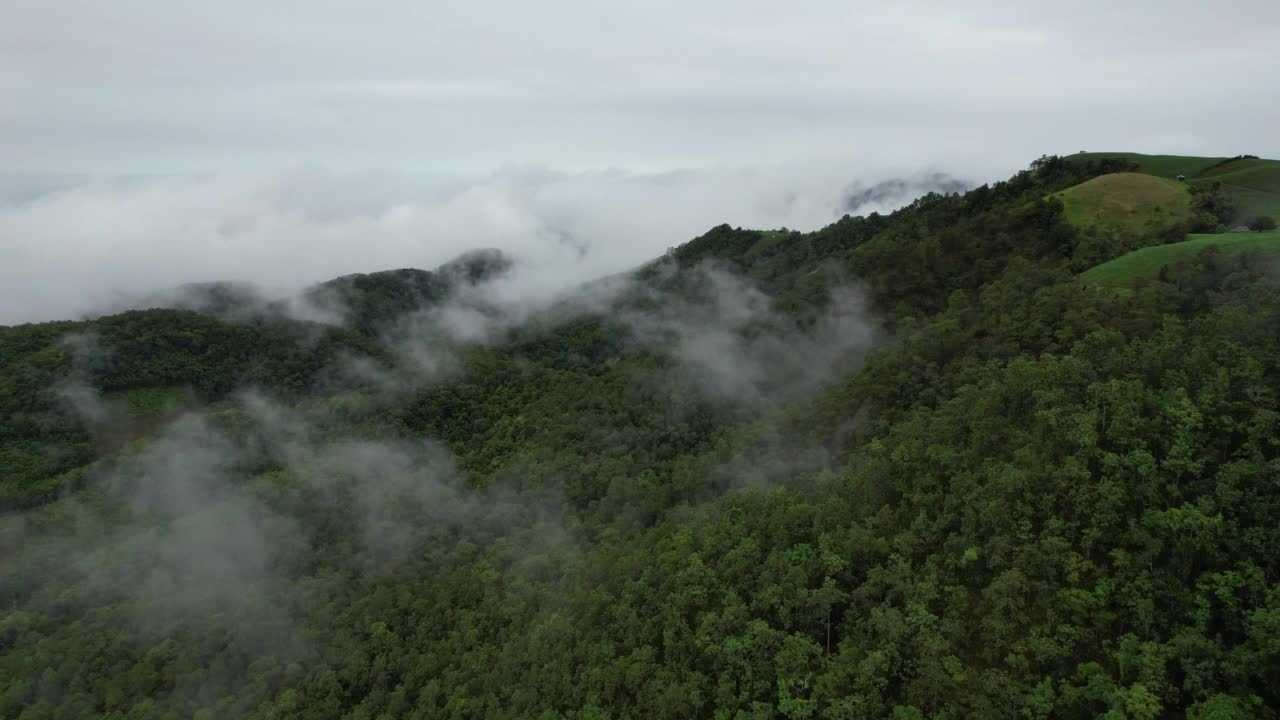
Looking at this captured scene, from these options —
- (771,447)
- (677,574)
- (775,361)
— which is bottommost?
(677,574)

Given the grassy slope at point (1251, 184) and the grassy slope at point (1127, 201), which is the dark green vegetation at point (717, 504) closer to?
the grassy slope at point (1127, 201)

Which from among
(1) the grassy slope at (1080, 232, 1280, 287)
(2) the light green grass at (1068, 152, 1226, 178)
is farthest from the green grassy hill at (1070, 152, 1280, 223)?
(1) the grassy slope at (1080, 232, 1280, 287)

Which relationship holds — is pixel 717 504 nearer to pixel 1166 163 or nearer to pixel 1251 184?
pixel 1251 184

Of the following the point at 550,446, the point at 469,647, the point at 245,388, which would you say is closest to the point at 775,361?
the point at 550,446

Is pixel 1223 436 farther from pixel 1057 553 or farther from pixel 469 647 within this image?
pixel 469 647

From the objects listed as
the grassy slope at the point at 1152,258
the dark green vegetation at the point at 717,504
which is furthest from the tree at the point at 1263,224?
the dark green vegetation at the point at 717,504

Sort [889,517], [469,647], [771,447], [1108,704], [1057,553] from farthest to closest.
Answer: [771,447], [469,647], [889,517], [1057,553], [1108,704]
